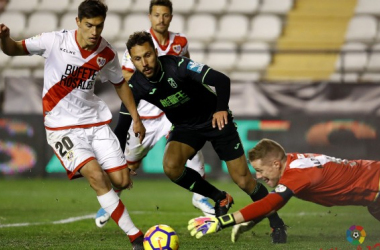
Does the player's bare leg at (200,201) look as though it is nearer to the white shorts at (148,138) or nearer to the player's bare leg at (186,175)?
the white shorts at (148,138)

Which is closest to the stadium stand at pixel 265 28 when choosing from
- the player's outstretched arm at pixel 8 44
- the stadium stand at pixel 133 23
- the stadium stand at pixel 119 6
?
the stadium stand at pixel 133 23

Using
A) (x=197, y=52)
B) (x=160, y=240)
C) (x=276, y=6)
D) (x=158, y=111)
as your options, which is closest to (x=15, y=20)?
(x=197, y=52)

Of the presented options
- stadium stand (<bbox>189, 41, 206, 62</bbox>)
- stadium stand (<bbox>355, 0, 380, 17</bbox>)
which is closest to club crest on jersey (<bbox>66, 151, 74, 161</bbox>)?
stadium stand (<bbox>189, 41, 206, 62</bbox>)

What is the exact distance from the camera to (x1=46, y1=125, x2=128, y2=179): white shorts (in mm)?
6121

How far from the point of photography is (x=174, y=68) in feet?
21.0

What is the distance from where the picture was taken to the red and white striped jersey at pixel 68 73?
6.28 m

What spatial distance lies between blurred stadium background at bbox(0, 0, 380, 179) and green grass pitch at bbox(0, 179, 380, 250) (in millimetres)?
1046

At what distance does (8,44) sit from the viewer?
19.9 ft

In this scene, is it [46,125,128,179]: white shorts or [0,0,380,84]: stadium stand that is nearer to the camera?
[46,125,128,179]: white shorts

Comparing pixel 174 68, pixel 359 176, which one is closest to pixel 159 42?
pixel 174 68

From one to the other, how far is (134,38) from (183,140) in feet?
3.79

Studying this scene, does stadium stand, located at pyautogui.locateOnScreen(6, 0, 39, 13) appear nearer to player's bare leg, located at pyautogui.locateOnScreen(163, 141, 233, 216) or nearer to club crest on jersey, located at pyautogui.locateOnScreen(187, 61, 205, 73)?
player's bare leg, located at pyautogui.locateOnScreen(163, 141, 233, 216)

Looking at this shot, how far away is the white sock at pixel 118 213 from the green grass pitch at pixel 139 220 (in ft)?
1.11

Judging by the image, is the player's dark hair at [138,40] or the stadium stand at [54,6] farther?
the stadium stand at [54,6]
